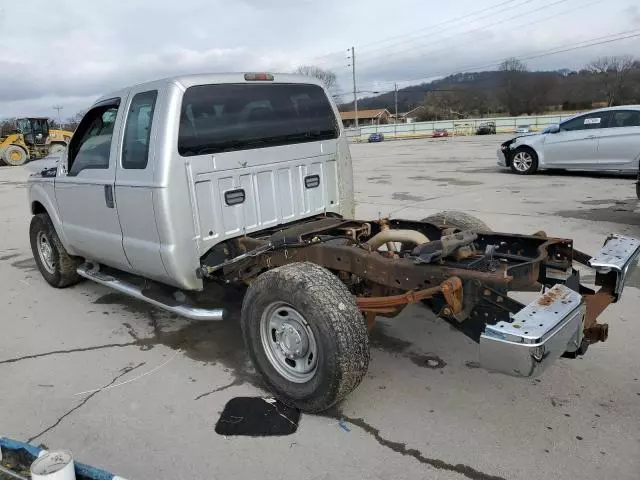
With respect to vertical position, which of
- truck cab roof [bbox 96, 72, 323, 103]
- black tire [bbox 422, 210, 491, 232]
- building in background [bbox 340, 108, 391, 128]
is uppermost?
truck cab roof [bbox 96, 72, 323, 103]

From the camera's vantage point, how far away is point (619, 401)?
11.2 feet

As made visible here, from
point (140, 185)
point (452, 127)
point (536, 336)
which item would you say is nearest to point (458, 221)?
point (536, 336)

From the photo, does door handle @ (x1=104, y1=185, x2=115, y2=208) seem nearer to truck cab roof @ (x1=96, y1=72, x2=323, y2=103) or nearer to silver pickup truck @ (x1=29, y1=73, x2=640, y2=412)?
silver pickup truck @ (x1=29, y1=73, x2=640, y2=412)

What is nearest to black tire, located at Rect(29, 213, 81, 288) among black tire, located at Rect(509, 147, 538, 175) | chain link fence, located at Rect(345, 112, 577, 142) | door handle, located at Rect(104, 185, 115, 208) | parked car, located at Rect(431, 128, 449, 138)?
door handle, located at Rect(104, 185, 115, 208)

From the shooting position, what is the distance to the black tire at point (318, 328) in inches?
124

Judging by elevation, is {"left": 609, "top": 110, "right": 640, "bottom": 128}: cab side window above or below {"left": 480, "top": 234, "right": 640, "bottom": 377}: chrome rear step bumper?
above

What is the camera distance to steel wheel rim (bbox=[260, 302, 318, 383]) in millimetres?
3432

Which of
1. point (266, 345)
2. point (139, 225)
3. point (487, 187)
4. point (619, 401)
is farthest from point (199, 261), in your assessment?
point (487, 187)

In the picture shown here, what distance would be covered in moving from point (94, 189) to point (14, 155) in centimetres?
3152

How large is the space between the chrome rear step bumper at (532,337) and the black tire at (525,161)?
12.6 m

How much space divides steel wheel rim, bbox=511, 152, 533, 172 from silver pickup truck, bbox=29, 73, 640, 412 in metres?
10.7

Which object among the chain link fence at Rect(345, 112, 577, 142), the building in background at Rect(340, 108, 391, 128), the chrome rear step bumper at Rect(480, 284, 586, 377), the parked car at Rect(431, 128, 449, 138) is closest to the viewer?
the chrome rear step bumper at Rect(480, 284, 586, 377)

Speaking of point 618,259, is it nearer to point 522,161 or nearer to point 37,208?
point 37,208

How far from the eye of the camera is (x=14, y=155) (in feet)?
104
